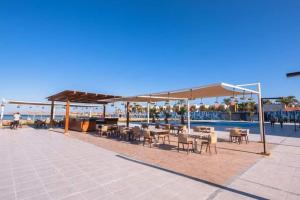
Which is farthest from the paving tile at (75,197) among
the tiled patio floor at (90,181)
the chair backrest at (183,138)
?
the chair backrest at (183,138)

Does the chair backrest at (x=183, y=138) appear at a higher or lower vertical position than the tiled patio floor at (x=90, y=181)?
higher

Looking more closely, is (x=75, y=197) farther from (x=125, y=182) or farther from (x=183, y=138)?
(x=183, y=138)

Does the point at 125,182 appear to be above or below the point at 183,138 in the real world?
below

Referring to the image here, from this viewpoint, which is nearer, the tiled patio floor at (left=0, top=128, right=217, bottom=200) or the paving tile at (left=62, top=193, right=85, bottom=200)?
the paving tile at (left=62, top=193, right=85, bottom=200)

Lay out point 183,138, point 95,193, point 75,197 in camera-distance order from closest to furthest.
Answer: point 75,197
point 95,193
point 183,138

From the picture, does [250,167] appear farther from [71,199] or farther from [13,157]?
[13,157]

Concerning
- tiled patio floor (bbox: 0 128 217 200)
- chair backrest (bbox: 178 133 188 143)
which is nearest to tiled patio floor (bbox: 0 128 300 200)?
tiled patio floor (bbox: 0 128 217 200)

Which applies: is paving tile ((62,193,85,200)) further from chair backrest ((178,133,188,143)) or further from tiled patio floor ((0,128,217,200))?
chair backrest ((178,133,188,143))

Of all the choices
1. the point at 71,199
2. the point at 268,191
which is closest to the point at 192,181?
the point at 268,191

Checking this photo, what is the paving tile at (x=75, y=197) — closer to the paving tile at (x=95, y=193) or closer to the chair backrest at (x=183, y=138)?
the paving tile at (x=95, y=193)

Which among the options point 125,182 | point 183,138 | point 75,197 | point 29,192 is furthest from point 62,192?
point 183,138

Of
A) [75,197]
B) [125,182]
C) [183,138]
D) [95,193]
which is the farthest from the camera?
[183,138]

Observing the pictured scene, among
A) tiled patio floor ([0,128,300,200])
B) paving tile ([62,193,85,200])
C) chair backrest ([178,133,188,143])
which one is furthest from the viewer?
chair backrest ([178,133,188,143])

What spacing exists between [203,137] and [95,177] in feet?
13.6
